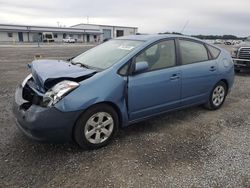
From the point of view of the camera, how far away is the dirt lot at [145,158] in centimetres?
309

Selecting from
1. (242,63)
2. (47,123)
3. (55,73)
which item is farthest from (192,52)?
(242,63)

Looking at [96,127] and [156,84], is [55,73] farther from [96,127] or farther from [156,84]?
[156,84]

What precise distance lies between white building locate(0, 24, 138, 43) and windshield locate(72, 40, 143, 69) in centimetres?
5523

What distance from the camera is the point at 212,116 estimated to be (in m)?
5.33

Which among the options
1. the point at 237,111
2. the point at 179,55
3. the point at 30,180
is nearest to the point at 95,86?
the point at 30,180

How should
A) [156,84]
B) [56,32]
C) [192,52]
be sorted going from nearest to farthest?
1. [156,84]
2. [192,52]
3. [56,32]

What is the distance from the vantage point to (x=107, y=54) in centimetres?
450

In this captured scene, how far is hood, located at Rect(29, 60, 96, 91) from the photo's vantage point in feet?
11.8

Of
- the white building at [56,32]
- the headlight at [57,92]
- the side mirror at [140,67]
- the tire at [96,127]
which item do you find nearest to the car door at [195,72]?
the side mirror at [140,67]

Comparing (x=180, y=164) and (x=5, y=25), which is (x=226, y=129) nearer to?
(x=180, y=164)

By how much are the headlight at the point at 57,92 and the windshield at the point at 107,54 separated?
749mm

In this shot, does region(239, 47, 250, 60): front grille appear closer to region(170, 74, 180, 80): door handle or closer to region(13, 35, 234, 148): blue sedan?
region(13, 35, 234, 148): blue sedan

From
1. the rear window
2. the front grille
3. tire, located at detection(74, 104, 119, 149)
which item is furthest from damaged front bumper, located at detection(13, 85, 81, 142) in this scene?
the front grille

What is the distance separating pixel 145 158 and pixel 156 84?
1.23m
